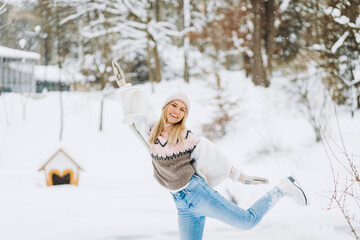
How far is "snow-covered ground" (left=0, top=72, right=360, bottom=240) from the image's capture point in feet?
10.5

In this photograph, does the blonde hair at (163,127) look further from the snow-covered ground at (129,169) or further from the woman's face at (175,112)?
the snow-covered ground at (129,169)

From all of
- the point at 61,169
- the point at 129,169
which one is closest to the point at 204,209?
the point at 61,169

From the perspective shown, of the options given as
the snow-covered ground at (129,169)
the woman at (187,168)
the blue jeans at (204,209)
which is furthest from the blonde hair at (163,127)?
the snow-covered ground at (129,169)

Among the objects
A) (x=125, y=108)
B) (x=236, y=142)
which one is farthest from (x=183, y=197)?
(x=236, y=142)

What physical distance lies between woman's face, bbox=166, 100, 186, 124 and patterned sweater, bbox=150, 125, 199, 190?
0.06 meters

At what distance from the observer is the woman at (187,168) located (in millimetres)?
Result: 1906

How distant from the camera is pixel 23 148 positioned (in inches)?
320

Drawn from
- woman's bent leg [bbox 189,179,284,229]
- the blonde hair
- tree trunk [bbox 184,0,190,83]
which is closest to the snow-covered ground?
tree trunk [bbox 184,0,190,83]

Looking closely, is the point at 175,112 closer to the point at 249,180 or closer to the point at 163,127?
the point at 163,127

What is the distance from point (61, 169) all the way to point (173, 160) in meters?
3.88

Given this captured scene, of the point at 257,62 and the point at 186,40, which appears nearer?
the point at 257,62

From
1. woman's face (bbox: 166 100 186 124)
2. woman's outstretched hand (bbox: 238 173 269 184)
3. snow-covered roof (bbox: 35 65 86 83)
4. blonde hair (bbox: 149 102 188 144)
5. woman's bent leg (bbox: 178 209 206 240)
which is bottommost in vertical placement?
woman's bent leg (bbox: 178 209 206 240)

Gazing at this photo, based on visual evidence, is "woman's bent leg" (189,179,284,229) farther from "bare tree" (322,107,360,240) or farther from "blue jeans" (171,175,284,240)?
"bare tree" (322,107,360,240)

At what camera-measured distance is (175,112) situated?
2.00 meters
